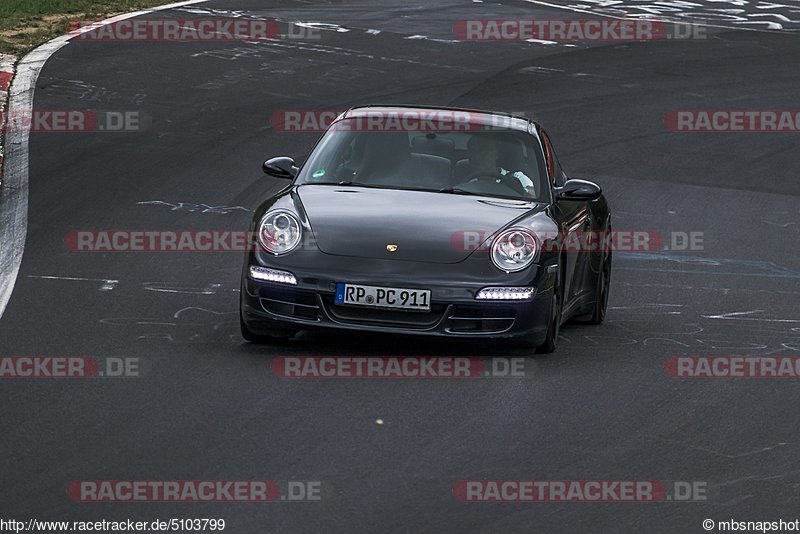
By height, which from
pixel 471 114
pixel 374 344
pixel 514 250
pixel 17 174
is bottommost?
pixel 17 174

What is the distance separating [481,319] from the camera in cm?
858

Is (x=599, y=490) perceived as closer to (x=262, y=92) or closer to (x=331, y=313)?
(x=331, y=313)

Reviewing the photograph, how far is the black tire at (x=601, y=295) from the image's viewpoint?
10305 mm

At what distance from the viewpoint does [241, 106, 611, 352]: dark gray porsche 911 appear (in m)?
8.48

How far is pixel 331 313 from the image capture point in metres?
8.50

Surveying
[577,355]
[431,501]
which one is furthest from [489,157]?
[431,501]

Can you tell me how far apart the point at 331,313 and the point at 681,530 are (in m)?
3.04

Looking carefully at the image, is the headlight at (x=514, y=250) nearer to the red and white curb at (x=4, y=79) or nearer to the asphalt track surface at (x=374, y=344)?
the asphalt track surface at (x=374, y=344)

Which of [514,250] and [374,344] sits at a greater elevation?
[514,250]

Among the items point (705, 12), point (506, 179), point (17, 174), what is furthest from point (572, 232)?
point (705, 12)

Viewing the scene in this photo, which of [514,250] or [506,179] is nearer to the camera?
[514,250]

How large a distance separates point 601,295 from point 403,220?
2.04 m

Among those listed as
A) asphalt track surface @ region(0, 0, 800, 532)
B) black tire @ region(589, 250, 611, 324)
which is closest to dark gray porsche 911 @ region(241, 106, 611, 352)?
black tire @ region(589, 250, 611, 324)

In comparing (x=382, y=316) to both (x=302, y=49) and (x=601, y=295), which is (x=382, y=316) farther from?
(x=302, y=49)
